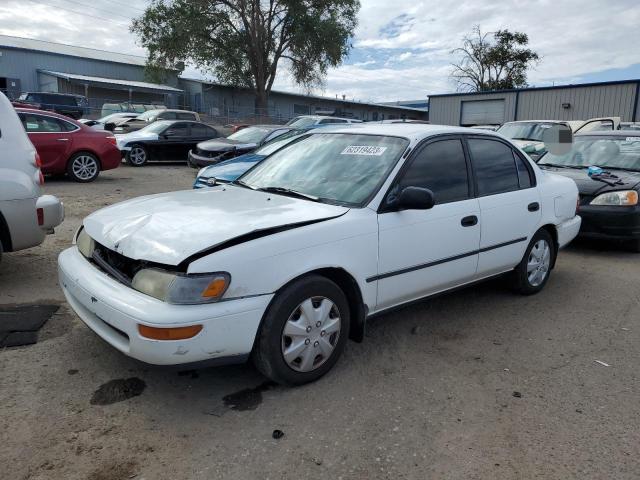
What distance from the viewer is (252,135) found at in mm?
13125

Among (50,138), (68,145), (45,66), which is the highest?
(45,66)

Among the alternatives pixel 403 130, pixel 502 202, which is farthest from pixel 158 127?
pixel 502 202

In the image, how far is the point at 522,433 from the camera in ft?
9.04

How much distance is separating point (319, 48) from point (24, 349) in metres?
35.9

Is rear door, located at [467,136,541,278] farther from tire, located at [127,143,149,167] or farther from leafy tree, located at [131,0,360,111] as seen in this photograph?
leafy tree, located at [131,0,360,111]

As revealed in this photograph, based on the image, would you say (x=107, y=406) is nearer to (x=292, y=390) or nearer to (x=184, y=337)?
(x=184, y=337)

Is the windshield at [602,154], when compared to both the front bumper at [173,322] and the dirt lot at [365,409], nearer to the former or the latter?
the dirt lot at [365,409]

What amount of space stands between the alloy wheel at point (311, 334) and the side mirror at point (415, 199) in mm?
825

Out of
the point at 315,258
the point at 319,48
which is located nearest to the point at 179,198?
the point at 315,258

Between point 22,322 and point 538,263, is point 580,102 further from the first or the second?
point 22,322

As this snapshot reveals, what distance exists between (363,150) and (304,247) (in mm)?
1211

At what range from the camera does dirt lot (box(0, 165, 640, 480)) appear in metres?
2.46

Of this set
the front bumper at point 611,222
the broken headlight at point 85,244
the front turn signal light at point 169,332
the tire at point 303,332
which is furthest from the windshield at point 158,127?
the front turn signal light at point 169,332

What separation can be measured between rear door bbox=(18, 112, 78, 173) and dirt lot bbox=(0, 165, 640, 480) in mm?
6806
